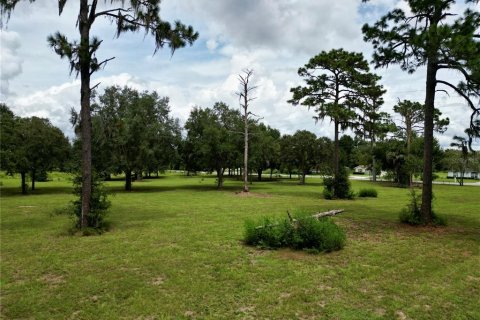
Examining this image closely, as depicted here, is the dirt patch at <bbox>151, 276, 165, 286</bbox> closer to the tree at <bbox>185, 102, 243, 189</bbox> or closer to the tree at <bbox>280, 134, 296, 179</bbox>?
the tree at <bbox>185, 102, 243, 189</bbox>

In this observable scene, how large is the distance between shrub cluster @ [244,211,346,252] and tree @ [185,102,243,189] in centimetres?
2188

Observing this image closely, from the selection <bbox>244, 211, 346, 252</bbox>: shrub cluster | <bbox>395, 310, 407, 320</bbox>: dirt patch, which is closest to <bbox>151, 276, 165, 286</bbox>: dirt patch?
<bbox>244, 211, 346, 252</bbox>: shrub cluster

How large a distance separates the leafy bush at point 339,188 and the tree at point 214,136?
1053 centimetres

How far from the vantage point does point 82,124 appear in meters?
10.4

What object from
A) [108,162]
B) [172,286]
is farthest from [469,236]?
[108,162]

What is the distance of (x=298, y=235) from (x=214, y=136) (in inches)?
897

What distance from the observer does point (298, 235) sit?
8367 mm

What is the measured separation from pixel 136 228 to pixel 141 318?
275 inches

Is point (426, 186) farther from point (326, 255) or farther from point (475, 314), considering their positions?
point (475, 314)

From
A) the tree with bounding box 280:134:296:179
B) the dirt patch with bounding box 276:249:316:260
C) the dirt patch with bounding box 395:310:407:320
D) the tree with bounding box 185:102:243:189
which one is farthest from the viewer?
the tree with bounding box 280:134:296:179

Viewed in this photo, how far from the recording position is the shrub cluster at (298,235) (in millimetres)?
8219

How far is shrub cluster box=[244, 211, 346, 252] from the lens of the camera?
822cm

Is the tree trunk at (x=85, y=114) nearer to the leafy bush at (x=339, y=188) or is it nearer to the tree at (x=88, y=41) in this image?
the tree at (x=88, y=41)

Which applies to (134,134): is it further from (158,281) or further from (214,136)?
(158,281)
